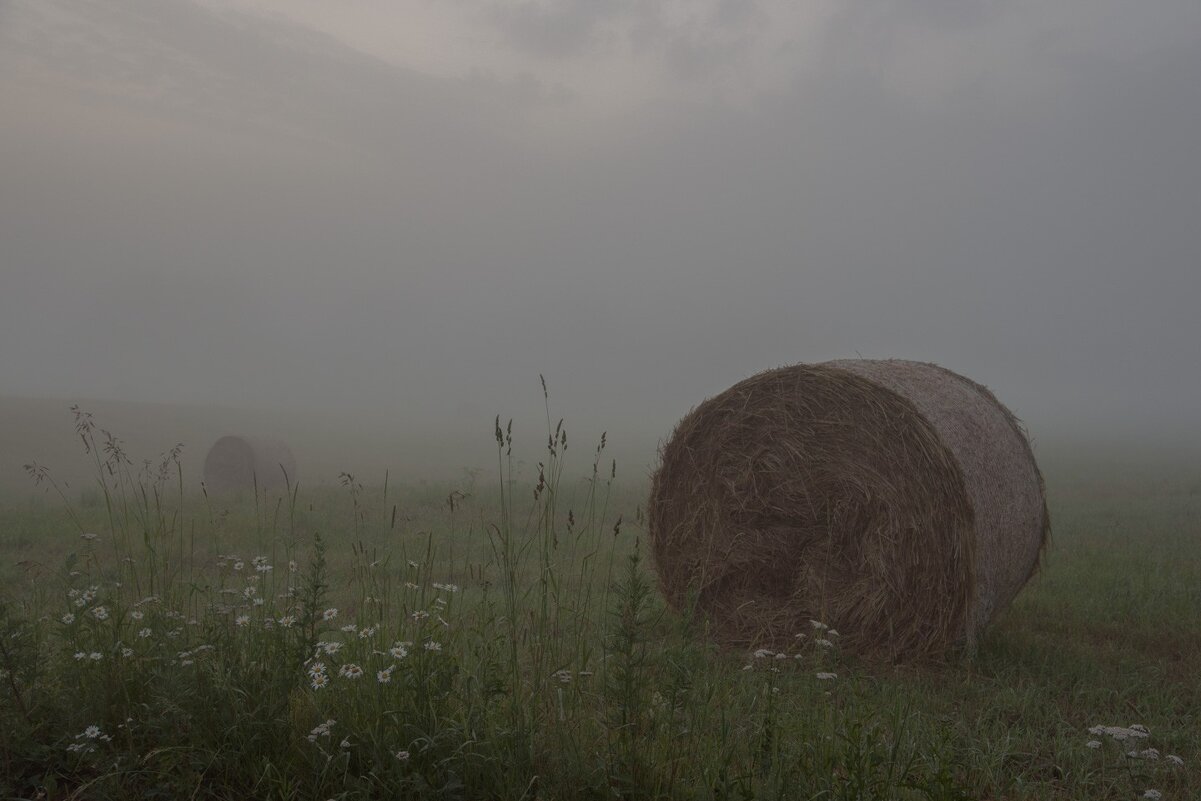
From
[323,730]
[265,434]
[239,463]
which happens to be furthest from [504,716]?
[265,434]

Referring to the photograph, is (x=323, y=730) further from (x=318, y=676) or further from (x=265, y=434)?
(x=265, y=434)

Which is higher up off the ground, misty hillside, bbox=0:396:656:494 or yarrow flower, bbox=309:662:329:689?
yarrow flower, bbox=309:662:329:689

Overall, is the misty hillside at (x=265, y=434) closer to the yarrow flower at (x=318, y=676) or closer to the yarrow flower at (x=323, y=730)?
the yarrow flower at (x=318, y=676)

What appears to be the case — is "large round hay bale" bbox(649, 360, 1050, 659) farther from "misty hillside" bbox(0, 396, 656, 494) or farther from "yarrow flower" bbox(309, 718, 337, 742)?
"misty hillside" bbox(0, 396, 656, 494)

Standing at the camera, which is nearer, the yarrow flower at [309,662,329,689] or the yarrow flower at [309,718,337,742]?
the yarrow flower at [309,718,337,742]

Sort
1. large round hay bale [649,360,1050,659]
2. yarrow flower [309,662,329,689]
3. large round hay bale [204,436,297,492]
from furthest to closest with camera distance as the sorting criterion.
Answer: large round hay bale [204,436,297,492]
large round hay bale [649,360,1050,659]
yarrow flower [309,662,329,689]

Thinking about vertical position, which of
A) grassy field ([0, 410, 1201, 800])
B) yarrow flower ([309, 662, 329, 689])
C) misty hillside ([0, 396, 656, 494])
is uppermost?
yarrow flower ([309, 662, 329, 689])

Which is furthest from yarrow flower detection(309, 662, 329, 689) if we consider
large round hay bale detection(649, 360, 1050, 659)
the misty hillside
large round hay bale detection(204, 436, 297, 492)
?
large round hay bale detection(204, 436, 297, 492)

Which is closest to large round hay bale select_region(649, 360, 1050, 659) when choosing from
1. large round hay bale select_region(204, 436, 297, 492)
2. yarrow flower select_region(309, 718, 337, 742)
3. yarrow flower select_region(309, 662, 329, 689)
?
yarrow flower select_region(309, 662, 329, 689)

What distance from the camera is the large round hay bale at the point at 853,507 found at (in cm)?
640

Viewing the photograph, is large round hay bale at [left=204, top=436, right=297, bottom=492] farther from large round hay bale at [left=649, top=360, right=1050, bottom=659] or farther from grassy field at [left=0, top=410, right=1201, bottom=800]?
grassy field at [left=0, top=410, right=1201, bottom=800]

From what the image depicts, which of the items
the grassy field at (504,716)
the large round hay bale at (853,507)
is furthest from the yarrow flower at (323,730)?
the large round hay bale at (853,507)

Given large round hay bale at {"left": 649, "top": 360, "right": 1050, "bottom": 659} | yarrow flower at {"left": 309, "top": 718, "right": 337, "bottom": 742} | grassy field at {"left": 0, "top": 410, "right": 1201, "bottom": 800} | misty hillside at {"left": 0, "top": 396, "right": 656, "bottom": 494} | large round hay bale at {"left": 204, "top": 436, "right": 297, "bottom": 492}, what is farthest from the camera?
misty hillside at {"left": 0, "top": 396, "right": 656, "bottom": 494}

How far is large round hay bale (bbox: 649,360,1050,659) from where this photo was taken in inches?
252
